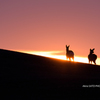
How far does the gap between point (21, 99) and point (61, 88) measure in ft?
7.87

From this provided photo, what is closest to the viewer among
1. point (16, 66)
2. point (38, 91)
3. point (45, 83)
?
point (38, 91)

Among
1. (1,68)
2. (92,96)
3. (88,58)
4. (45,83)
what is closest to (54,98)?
(92,96)

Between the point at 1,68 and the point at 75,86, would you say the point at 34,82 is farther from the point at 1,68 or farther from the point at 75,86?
the point at 1,68

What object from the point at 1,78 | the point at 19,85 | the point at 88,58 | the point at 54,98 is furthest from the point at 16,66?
the point at 88,58

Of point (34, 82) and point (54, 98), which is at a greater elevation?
point (34, 82)

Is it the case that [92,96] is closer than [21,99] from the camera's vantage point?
No

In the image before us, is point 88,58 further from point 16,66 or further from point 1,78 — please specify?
point 1,78

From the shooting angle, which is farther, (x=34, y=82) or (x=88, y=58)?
(x=88, y=58)

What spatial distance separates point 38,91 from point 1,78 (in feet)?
8.53

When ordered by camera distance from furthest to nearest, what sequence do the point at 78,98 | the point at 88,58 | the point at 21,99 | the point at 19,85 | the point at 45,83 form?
the point at 88,58 < the point at 45,83 < the point at 19,85 < the point at 78,98 < the point at 21,99

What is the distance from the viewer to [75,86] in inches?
417

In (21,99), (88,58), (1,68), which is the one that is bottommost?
(21,99)

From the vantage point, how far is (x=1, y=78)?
11.1 m

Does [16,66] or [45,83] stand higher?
[16,66]
